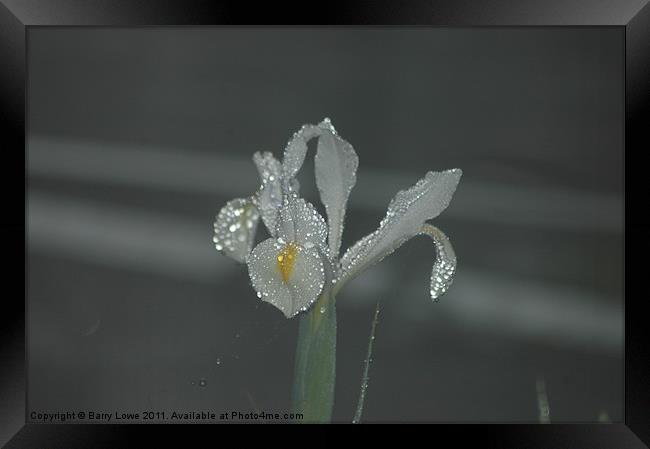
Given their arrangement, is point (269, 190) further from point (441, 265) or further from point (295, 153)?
point (441, 265)

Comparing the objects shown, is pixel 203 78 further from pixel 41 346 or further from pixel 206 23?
pixel 41 346

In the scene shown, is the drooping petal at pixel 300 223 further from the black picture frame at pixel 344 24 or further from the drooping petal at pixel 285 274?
the black picture frame at pixel 344 24

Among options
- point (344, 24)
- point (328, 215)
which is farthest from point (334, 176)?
point (344, 24)

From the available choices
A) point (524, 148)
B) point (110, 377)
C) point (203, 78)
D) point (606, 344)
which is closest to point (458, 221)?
point (524, 148)

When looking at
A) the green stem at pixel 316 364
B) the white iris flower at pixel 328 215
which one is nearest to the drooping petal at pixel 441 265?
the white iris flower at pixel 328 215

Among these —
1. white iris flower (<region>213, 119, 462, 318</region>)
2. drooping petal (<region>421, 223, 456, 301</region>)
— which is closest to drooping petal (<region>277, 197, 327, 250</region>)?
white iris flower (<region>213, 119, 462, 318</region>)
